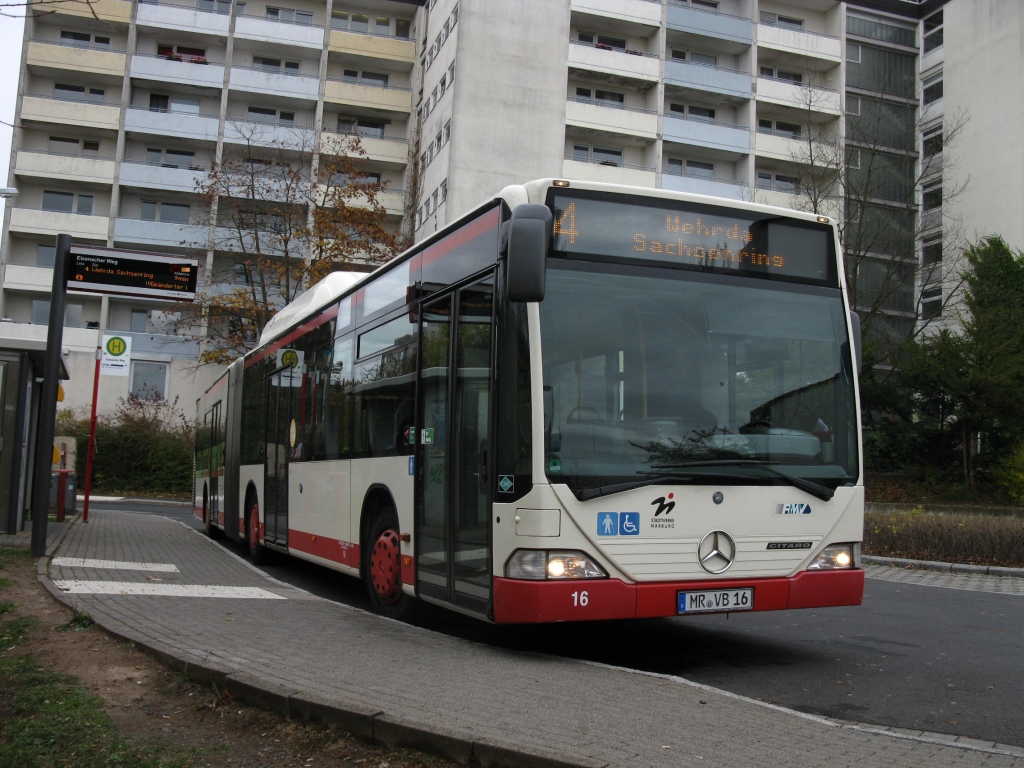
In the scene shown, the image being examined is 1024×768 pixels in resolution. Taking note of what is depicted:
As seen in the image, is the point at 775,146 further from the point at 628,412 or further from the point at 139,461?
the point at 628,412

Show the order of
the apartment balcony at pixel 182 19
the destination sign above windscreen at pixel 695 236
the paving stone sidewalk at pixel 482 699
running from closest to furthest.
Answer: the paving stone sidewalk at pixel 482 699 → the destination sign above windscreen at pixel 695 236 → the apartment balcony at pixel 182 19

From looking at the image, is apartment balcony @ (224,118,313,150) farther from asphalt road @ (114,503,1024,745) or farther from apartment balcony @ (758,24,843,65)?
asphalt road @ (114,503,1024,745)

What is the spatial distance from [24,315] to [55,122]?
9810 millimetres

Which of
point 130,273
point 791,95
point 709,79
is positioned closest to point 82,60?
point 709,79

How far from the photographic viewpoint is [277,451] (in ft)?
44.0

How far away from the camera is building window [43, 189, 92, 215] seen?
53.6 m

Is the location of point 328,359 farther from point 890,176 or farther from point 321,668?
point 890,176

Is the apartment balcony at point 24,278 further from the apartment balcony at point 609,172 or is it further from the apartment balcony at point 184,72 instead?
the apartment balcony at point 609,172

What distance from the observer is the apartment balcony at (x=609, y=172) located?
49.4 m

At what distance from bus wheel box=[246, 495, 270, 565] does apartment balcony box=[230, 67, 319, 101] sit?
1664 inches

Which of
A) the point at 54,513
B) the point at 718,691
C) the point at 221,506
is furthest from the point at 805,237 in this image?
the point at 54,513

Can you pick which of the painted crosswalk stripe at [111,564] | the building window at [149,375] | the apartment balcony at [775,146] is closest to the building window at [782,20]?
the apartment balcony at [775,146]


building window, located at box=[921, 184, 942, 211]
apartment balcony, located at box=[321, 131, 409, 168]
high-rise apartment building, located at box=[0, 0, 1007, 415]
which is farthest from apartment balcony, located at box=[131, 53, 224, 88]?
building window, located at box=[921, 184, 942, 211]

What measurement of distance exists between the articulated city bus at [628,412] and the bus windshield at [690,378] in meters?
0.01
